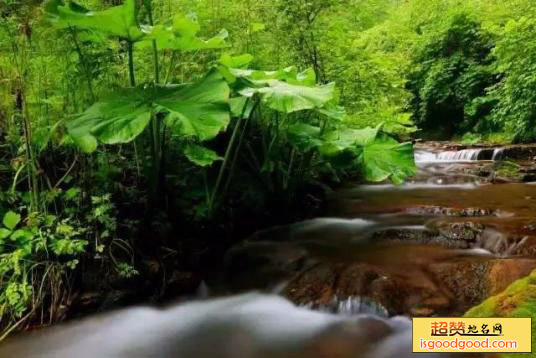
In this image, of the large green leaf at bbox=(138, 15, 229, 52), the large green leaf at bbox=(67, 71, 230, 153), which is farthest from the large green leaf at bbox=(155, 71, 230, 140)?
the large green leaf at bbox=(138, 15, 229, 52)

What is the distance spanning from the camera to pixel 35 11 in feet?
11.6

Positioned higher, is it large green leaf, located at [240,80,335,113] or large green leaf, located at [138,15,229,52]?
large green leaf, located at [138,15,229,52]

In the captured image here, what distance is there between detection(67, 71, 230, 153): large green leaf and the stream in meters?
1.49

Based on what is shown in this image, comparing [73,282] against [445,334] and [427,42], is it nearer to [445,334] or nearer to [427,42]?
[445,334]

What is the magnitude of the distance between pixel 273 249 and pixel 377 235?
122cm

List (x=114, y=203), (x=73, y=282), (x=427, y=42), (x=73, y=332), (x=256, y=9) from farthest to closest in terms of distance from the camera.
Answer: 1. (x=427, y=42)
2. (x=256, y=9)
3. (x=114, y=203)
4. (x=73, y=282)
5. (x=73, y=332)

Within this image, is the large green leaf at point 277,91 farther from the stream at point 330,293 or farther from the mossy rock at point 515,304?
the mossy rock at point 515,304

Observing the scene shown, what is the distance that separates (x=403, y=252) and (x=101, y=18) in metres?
3.42

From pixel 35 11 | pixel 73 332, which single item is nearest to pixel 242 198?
pixel 73 332

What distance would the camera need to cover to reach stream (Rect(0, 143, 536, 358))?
3.16 metres

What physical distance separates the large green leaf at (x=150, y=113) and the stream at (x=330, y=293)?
149 centimetres

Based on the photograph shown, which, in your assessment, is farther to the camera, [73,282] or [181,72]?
[181,72]

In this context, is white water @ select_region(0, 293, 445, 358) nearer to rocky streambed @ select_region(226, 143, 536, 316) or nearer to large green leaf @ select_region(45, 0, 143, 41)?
rocky streambed @ select_region(226, 143, 536, 316)

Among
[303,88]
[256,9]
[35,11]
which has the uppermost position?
[256,9]
